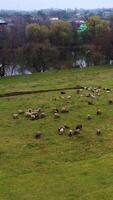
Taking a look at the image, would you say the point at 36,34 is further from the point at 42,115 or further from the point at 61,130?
the point at 61,130

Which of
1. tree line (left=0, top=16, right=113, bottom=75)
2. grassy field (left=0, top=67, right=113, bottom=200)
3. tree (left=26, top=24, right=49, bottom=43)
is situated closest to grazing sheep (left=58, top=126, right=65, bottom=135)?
grassy field (left=0, top=67, right=113, bottom=200)

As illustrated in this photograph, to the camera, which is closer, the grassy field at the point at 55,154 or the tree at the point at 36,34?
the grassy field at the point at 55,154

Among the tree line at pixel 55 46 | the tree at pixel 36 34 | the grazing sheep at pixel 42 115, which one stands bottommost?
the tree line at pixel 55 46

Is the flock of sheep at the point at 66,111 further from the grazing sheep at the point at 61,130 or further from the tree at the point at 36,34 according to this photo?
the tree at the point at 36,34

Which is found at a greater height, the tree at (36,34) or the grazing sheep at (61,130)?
the grazing sheep at (61,130)

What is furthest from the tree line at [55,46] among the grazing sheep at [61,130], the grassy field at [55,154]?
the grazing sheep at [61,130]

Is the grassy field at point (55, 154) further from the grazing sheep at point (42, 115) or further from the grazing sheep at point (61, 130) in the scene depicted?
the grazing sheep at point (42, 115)

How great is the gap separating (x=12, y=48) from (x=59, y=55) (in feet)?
18.3

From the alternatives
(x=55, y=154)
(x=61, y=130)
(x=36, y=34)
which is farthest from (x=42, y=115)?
(x=36, y=34)

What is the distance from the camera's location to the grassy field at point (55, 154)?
38.4ft

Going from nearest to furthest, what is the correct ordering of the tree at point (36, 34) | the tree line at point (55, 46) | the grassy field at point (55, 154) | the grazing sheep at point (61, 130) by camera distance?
the grassy field at point (55, 154) < the grazing sheep at point (61, 130) < the tree line at point (55, 46) < the tree at point (36, 34)

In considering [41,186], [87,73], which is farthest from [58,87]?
[41,186]

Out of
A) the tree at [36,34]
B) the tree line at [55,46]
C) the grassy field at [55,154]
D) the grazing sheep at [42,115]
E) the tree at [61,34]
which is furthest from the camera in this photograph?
the tree at [61,34]

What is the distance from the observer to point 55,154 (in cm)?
1464
